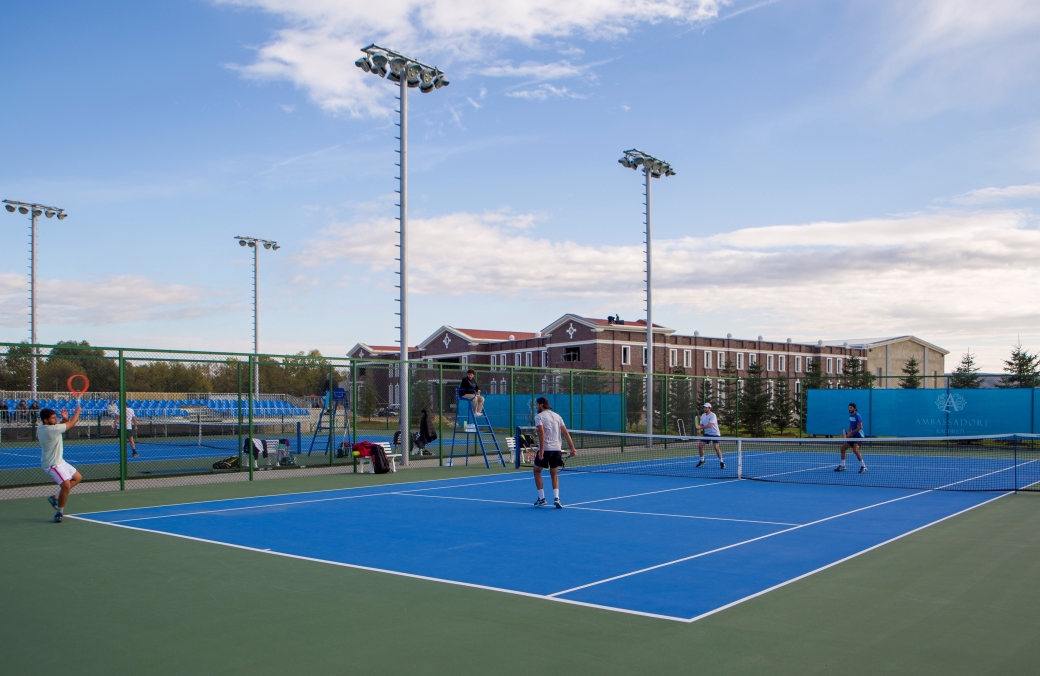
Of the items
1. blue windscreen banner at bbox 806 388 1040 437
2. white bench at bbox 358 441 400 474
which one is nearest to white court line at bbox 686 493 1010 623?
white bench at bbox 358 441 400 474

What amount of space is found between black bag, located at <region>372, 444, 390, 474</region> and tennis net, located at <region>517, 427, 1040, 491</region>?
381 centimetres

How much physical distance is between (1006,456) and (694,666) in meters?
23.9

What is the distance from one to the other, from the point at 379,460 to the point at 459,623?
13.1 m

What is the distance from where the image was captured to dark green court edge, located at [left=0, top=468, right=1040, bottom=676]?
5.42 metres

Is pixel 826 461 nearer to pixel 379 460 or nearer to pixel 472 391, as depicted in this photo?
pixel 472 391

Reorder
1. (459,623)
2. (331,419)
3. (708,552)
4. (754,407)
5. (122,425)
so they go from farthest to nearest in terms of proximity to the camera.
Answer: (754,407) < (331,419) < (122,425) < (708,552) < (459,623)

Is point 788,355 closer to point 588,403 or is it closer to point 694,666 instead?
point 588,403

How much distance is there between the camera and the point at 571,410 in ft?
90.1

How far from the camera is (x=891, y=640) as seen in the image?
5.88 m

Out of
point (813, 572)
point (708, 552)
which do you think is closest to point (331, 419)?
point (708, 552)

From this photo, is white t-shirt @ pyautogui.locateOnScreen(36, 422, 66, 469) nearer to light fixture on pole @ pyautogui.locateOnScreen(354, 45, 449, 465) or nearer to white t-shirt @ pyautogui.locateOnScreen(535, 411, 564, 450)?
white t-shirt @ pyautogui.locateOnScreen(535, 411, 564, 450)

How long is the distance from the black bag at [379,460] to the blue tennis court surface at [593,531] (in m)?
2.51

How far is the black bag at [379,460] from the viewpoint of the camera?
1912 centimetres

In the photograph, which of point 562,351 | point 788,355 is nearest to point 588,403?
point 562,351
